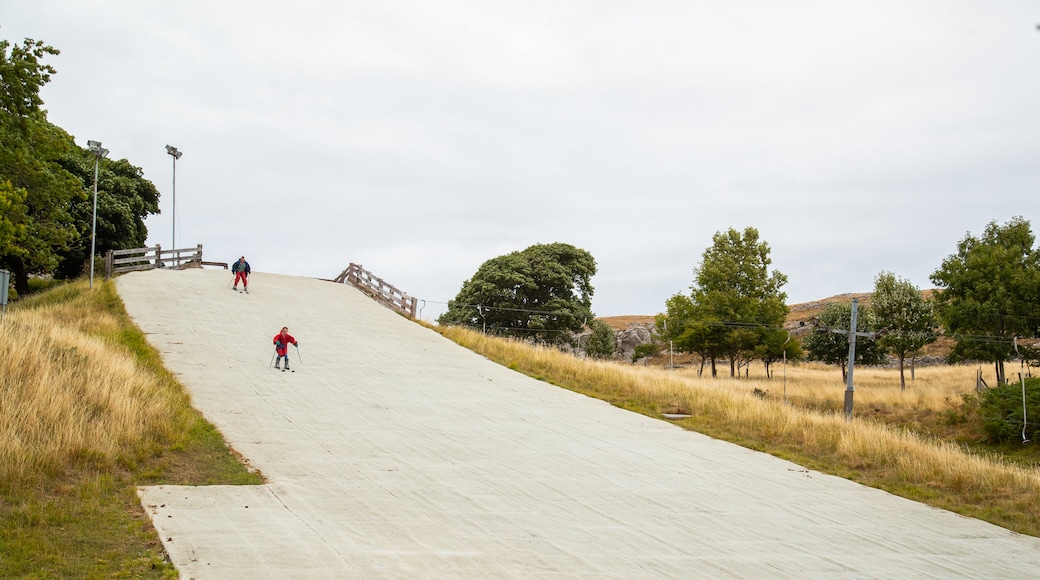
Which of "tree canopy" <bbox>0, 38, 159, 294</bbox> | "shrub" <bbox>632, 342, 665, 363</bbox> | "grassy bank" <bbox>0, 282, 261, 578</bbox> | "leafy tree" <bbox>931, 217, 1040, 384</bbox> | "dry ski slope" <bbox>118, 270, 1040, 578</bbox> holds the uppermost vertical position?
"tree canopy" <bbox>0, 38, 159, 294</bbox>

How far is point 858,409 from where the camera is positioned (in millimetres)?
35000

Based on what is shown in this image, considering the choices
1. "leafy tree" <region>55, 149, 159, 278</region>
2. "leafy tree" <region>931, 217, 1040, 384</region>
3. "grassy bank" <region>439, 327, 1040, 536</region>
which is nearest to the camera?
"grassy bank" <region>439, 327, 1040, 536</region>

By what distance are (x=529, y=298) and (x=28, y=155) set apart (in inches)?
1470

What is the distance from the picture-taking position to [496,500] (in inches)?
468

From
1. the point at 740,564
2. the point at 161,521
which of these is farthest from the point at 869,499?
the point at 161,521

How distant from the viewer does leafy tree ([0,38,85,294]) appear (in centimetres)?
2344

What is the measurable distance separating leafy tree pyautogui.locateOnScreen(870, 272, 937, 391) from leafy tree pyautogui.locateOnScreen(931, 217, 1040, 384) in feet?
16.0

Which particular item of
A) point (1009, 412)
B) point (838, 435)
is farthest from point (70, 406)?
point (1009, 412)

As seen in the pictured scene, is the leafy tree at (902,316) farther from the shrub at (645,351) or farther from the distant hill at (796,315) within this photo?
the distant hill at (796,315)

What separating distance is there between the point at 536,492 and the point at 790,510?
426 centimetres

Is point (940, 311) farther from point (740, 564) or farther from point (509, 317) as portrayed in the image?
point (740, 564)

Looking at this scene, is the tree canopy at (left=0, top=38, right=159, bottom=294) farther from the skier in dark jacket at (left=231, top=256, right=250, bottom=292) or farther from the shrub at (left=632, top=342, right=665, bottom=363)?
the shrub at (left=632, top=342, right=665, bottom=363)

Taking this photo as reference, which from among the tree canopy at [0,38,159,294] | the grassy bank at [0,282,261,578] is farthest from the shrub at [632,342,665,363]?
the grassy bank at [0,282,261,578]

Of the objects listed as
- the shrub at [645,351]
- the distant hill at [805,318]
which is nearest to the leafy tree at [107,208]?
the shrub at [645,351]
